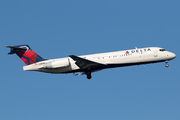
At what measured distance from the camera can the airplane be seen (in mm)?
33031

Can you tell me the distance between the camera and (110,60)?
33.4 m

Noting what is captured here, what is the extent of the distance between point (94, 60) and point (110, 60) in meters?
2.17

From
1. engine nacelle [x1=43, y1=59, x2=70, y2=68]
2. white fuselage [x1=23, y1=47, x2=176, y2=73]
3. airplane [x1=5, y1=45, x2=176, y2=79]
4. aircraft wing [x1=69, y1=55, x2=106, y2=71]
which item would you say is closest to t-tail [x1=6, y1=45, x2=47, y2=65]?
airplane [x1=5, y1=45, x2=176, y2=79]

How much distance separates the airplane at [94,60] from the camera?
33031 mm

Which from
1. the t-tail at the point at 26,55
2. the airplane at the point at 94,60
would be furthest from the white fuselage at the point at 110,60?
the t-tail at the point at 26,55

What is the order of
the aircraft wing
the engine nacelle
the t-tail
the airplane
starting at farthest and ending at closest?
the t-tail → the airplane → the engine nacelle → the aircraft wing

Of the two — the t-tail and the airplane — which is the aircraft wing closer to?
the airplane

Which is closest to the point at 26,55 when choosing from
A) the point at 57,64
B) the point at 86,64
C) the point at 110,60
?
the point at 57,64

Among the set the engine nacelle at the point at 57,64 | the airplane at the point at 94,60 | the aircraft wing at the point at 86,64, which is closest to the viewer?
the aircraft wing at the point at 86,64

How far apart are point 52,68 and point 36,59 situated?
3.48 metres

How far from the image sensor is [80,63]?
3275 cm

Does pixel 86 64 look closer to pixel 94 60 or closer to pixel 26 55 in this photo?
pixel 94 60

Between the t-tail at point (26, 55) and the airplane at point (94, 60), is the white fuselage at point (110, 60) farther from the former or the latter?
the t-tail at point (26, 55)

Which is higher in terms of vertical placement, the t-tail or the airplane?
the t-tail
